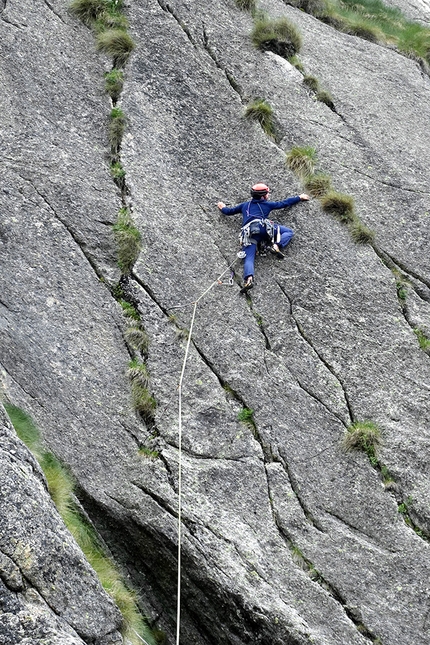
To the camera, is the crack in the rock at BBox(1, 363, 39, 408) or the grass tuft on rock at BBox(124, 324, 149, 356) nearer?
the crack in the rock at BBox(1, 363, 39, 408)

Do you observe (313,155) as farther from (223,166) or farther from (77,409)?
(77,409)

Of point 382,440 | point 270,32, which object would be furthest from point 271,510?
point 270,32

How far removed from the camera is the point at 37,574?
9.16m

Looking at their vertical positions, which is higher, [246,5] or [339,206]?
[246,5]

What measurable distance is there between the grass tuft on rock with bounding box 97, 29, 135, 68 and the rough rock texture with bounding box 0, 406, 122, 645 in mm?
11475

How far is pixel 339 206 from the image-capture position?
55.5 feet

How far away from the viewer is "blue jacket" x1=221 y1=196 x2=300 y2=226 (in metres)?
16.2

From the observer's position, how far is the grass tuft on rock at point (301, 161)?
688 inches

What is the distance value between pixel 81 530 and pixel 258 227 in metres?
6.90

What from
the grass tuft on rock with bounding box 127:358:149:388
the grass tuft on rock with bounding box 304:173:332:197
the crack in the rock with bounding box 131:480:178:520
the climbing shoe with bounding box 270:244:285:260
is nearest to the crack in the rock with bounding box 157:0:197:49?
the grass tuft on rock with bounding box 304:173:332:197

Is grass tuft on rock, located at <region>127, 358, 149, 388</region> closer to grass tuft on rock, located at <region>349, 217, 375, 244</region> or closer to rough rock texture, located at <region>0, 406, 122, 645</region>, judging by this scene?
rough rock texture, located at <region>0, 406, 122, 645</region>

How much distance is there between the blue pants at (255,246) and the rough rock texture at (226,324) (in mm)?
333

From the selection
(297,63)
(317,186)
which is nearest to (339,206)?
(317,186)

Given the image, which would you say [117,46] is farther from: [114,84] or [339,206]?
[339,206]
